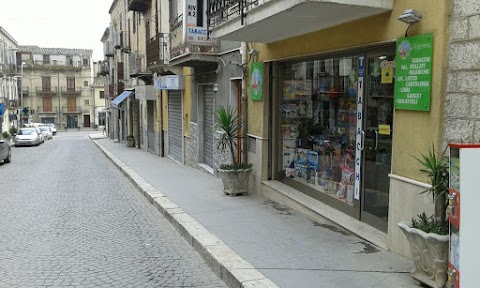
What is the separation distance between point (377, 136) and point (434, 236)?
212 cm

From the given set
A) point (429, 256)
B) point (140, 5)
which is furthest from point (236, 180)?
point (140, 5)

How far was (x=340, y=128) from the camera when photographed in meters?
6.95

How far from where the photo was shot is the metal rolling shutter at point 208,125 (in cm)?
1292

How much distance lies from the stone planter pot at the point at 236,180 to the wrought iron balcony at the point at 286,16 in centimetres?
268

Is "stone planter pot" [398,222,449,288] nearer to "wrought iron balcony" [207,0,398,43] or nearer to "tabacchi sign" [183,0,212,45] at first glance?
"wrought iron balcony" [207,0,398,43]

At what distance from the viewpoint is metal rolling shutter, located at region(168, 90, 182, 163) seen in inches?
645

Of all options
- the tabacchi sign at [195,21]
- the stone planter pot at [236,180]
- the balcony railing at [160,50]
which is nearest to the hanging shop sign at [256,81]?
the stone planter pot at [236,180]

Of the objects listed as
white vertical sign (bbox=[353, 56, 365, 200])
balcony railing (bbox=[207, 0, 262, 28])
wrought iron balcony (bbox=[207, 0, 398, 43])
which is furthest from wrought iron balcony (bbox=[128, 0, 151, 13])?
white vertical sign (bbox=[353, 56, 365, 200])

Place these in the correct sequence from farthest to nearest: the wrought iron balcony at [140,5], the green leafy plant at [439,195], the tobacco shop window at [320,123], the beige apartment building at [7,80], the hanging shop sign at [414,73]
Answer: the beige apartment building at [7,80] → the wrought iron balcony at [140,5] → the tobacco shop window at [320,123] → the hanging shop sign at [414,73] → the green leafy plant at [439,195]

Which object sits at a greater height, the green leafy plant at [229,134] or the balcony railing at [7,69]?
the balcony railing at [7,69]

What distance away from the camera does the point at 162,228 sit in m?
7.30

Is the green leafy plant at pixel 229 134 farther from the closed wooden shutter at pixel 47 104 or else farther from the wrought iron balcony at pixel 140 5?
the closed wooden shutter at pixel 47 104

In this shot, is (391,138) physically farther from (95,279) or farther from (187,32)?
(187,32)

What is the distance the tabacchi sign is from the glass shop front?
3.30 metres
